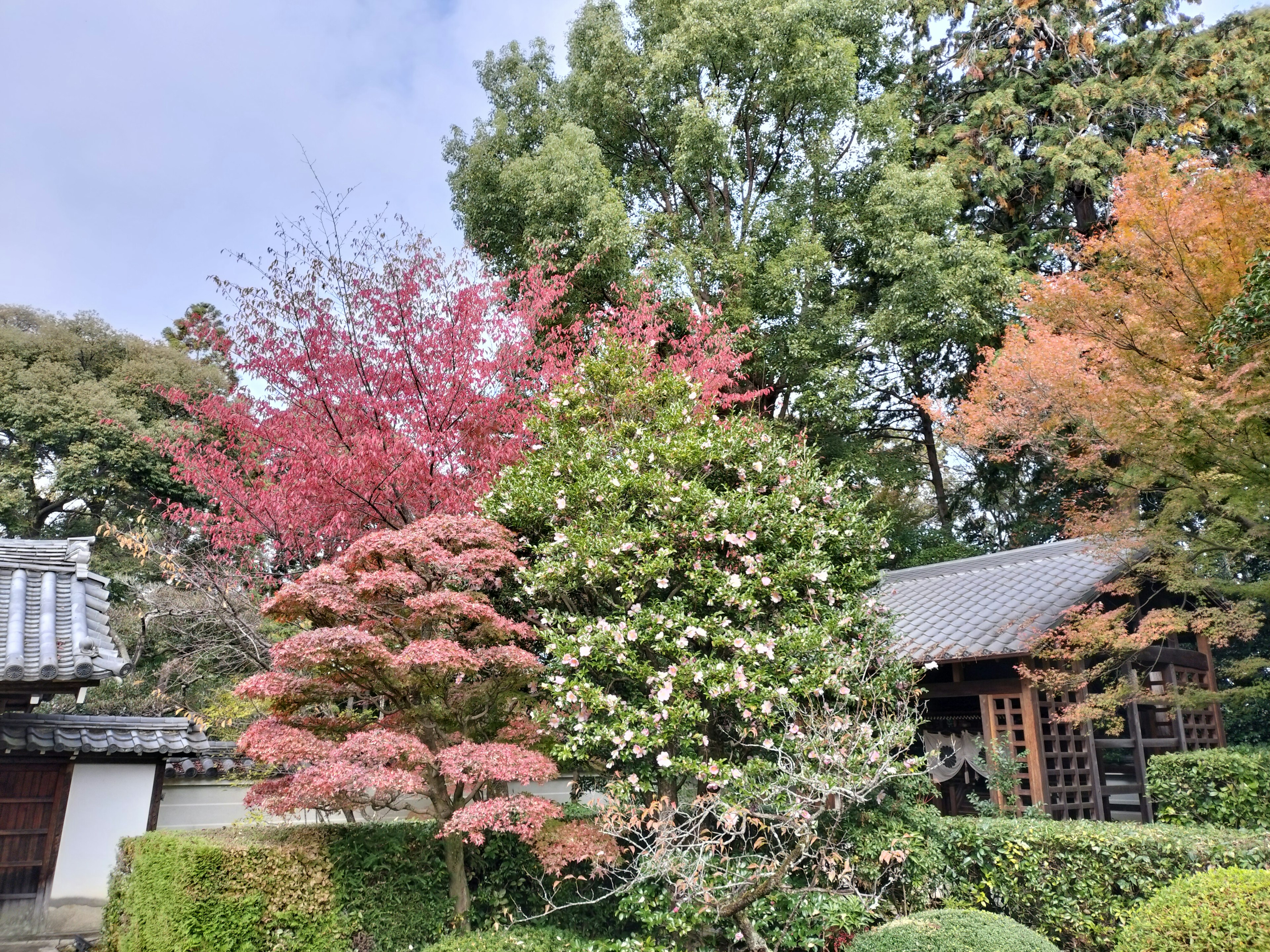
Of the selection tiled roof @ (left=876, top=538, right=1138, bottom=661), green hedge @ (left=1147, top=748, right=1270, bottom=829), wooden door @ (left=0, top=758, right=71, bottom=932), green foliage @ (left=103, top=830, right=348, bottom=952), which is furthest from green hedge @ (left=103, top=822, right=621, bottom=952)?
green hedge @ (left=1147, top=748, right=1270, bottom=829)

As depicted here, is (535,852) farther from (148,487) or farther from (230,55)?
(148,487)

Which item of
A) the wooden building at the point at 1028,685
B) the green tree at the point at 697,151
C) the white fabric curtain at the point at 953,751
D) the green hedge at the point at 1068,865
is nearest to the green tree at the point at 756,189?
the green tree at the point at 697,151

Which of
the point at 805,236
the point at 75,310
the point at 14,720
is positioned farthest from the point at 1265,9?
the point at 75,310

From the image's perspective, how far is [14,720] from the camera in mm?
7934

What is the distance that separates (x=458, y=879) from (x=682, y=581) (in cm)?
306

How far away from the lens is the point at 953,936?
4.96 m

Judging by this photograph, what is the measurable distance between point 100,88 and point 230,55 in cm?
234

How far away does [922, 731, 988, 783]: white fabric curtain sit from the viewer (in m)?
9.97

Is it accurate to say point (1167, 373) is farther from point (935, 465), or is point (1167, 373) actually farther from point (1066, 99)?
point (935, 465)

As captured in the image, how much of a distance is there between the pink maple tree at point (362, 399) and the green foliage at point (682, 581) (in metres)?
1.06

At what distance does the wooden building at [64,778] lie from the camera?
23.7 feet

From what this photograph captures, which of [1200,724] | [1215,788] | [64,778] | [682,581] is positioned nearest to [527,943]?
[682,581]

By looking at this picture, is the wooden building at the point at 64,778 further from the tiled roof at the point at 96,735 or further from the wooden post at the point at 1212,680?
the wooden post at the point at 1212,680

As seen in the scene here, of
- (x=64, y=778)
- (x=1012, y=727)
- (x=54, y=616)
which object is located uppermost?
(x=54, y=616)
